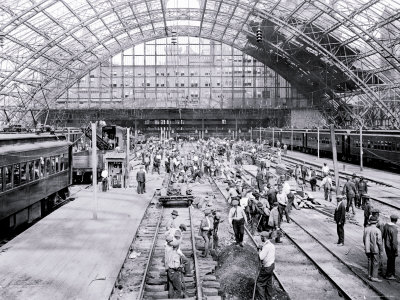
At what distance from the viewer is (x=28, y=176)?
52.8 feet

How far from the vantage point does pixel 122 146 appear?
127 ft

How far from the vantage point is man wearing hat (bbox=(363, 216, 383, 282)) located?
10.6 m

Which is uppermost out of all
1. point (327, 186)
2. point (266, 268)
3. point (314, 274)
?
point (327, 186)

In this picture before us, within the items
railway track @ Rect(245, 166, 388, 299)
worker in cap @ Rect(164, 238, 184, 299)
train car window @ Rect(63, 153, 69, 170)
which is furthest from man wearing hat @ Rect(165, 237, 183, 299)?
train car window @ Rect(63, 153, 69, 170)

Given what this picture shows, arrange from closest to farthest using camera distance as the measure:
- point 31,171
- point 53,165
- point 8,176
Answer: point 8,176 < point 31,171 < point 53,165

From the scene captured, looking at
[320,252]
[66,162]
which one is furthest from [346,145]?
[320,252]

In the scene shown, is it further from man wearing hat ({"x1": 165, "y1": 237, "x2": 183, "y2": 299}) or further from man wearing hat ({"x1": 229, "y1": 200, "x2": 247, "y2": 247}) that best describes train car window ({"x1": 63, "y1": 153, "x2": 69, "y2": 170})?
man wearing hat ({"x1": 165, "y1": 237, "x2": 183, "y2": 299})

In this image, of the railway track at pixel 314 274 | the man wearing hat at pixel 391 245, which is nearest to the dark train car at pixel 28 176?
the railway track at pixel 314 274

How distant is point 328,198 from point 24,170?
50.9 ft

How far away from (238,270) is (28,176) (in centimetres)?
896

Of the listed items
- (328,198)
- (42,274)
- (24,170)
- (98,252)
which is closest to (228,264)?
(98,252)

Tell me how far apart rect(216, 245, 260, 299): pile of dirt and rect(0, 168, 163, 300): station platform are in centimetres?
276

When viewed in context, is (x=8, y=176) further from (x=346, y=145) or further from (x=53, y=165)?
(x=346, y=145)

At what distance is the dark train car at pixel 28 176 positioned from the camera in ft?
45.4
